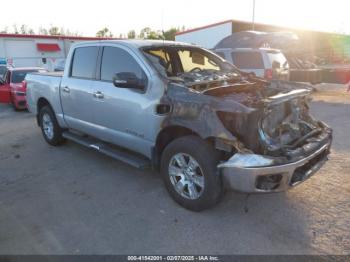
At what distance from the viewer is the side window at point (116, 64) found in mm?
4173

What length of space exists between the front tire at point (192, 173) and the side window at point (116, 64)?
1113 millimetres

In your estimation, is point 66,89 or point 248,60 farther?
point 248,60

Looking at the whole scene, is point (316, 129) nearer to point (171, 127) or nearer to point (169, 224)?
point (171, 127)

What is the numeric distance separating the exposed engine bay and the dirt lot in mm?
765

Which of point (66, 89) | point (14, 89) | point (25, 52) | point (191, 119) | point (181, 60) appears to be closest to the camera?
point (191, 119)

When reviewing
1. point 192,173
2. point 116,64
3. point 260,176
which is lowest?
point 192,173

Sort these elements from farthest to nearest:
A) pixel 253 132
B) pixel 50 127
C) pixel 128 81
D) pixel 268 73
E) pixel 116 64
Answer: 1. pixel 268 73
2. pixel 50 127
3. pixel 116 64
4. pixel 128 81
5. pixel 253 132

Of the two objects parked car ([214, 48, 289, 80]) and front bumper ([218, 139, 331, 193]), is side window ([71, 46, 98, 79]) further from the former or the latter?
parked car ([214, 48, 289, 80])

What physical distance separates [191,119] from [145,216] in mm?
1249

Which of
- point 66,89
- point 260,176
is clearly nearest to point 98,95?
point 66,89

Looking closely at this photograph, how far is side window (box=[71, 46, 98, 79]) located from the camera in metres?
4.91

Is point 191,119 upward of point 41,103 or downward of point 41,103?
upward

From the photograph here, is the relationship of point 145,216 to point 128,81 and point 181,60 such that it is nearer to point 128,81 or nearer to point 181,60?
point 128,81

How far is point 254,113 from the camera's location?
3.12 meters
